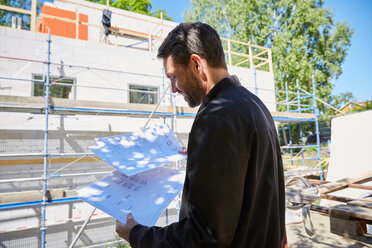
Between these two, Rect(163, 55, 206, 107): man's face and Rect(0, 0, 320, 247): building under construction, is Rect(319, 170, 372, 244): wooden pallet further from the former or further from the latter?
Rect(0, 0, 320, 247): building under construction

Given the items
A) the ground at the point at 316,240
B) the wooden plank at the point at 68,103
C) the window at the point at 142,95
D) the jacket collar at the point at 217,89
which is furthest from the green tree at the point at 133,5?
the jacket collar at the point at 217,89

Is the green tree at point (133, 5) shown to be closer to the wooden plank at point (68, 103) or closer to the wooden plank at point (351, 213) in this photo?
the wooden plank at point (68, 103)

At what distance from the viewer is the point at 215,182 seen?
0.63 meters

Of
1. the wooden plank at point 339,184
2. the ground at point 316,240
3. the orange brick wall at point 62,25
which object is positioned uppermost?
the orange brick wall at point 62,25

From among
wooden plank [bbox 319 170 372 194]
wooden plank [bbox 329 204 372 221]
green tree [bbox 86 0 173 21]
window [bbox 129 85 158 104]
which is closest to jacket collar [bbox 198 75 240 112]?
wooden plank [bbox 329 204 372 221]

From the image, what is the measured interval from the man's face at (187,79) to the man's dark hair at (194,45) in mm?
24

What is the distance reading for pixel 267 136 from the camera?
758 millimetres

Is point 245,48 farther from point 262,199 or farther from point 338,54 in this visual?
point 262,199

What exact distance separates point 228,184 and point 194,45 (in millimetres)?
539

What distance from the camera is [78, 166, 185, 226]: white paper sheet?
98cm

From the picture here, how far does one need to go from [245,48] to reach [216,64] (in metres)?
18.6

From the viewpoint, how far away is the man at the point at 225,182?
2.08ft

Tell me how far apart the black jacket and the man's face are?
18 centimetres

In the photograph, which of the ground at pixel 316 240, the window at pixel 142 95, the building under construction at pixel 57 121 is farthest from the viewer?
the window at pixel 142 95
